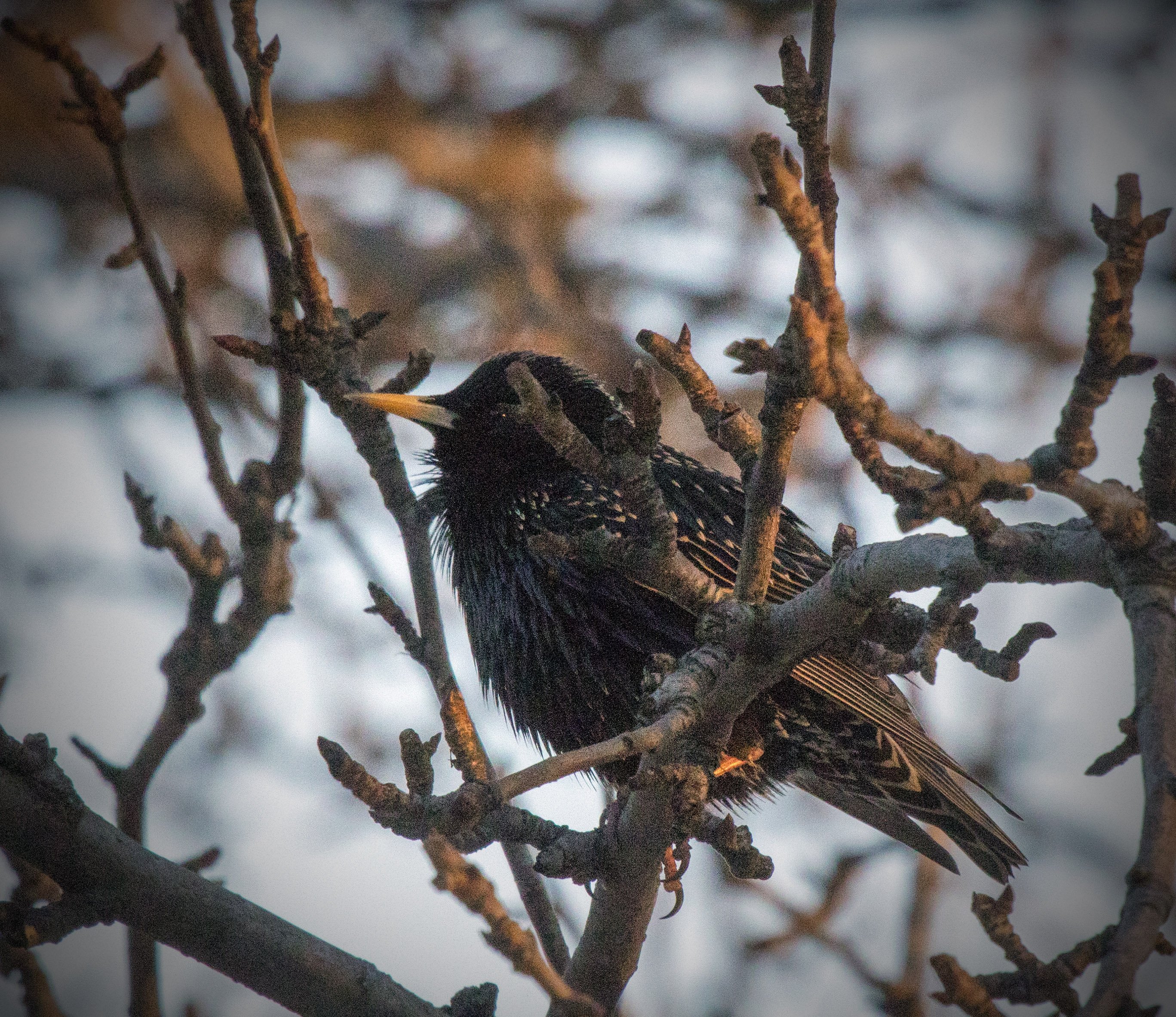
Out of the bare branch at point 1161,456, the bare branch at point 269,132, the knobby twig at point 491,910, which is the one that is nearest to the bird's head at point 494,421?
the bare branch at point 269,132

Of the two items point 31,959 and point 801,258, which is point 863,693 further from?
point 31,959

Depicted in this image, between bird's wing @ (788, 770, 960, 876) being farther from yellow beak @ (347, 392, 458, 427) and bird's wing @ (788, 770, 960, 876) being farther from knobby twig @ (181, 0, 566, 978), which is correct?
yellow beak @ (347, 392, 458, 427)

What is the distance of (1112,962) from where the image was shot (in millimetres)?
1315

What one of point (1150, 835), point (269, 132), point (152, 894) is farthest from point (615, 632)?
point (1150, 835)

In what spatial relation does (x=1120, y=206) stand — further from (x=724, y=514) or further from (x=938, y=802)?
(x=938, y=802)

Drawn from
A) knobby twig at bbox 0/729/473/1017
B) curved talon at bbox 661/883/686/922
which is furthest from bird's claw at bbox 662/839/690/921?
knobby twig at bbox 0/729/473/1017

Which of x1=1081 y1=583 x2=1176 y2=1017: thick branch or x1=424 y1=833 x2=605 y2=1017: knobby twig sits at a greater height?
x1=1081 y1=583 x2=1176 y2=1017: thick branch

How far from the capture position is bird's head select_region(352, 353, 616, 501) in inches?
136

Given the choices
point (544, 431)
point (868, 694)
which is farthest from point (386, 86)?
point (544, 431)

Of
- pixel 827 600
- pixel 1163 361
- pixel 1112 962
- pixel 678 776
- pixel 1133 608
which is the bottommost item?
pixel 1112 962

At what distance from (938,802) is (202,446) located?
237 centimetres

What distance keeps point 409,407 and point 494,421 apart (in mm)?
354

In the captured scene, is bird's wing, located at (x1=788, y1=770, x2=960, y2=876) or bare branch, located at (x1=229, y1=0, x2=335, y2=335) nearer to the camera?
bare branch, located at (x1=229, y1=0, x2=335, y2=335)

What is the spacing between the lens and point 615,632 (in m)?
3.12
